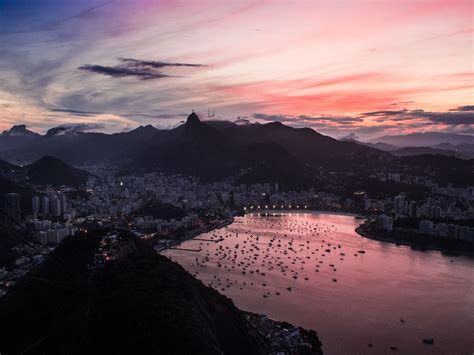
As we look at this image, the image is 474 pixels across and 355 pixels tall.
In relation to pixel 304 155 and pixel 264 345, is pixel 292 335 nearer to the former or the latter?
pixel 264 345

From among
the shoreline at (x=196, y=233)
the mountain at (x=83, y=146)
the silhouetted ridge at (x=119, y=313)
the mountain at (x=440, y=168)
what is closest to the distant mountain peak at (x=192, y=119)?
the mountain at (x=83, y=146)

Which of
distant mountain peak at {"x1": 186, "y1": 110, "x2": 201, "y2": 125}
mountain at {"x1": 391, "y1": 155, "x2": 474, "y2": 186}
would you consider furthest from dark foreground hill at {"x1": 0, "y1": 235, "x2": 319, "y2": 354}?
distant mountain peak at {"x1": 186, "y1": 110, "x2": 201, "y2": 125}

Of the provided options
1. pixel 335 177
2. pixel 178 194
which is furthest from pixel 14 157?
pixel 335 177

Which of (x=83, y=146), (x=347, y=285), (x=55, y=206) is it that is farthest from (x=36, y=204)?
(x=83, y=146)

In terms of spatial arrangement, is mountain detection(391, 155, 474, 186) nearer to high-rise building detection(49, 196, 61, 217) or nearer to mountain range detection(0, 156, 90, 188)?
high-rise building detection(49, 196, 61, 217)

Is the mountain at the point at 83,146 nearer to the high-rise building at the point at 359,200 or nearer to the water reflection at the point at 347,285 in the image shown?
the high-rise building at the point at 359,200

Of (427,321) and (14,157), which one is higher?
(14,157)
